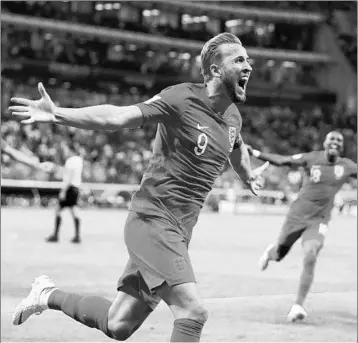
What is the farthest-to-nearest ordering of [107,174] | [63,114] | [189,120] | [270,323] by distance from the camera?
[107,174] → [270,323] → [189,120] → [63,114]

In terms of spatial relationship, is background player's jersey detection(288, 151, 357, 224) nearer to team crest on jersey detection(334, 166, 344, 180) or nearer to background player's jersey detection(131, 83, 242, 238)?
team crest on jersey detection(334, 166, 344, 180)

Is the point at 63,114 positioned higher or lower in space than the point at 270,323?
higher

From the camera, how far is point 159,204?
567cm

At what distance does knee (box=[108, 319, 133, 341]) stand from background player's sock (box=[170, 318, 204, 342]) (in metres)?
0.51

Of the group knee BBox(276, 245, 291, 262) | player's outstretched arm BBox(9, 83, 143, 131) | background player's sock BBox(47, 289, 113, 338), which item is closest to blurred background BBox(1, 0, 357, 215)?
A: knee BBox(276, 245, 291, 262)

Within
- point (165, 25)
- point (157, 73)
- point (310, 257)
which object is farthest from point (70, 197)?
point (165, 25)

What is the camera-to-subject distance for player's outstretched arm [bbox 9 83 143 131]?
15.5 ft

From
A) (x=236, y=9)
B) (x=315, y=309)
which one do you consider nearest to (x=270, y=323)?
(x=315, y=309)

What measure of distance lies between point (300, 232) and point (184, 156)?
5.79 m

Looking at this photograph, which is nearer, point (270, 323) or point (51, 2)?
point (270, 323)

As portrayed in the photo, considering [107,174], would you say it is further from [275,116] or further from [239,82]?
[239,82]

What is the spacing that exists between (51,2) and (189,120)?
145 feet

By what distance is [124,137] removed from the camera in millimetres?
41469

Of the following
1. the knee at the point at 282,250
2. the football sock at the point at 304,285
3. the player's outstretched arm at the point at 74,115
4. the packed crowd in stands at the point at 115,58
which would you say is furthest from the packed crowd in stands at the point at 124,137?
the player's outstretched arm at the point at 74,115
